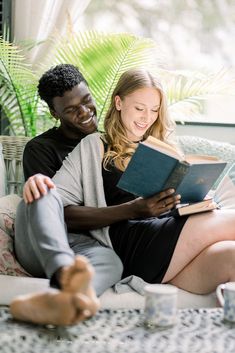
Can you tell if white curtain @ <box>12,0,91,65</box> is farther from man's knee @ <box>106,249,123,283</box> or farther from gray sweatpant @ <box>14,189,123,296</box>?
man's knee @ <box>106,249,123,283</box>

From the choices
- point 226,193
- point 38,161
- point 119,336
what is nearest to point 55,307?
point 119,336

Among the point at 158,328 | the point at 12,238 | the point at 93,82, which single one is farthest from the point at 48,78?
the point at 158,328

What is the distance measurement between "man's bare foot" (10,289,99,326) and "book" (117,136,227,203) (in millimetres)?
555

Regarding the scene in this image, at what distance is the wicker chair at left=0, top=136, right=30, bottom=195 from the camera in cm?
289

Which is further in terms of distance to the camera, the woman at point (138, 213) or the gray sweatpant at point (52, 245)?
the woman at point (138, 213)

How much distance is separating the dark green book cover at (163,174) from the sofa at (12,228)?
1.13 ft

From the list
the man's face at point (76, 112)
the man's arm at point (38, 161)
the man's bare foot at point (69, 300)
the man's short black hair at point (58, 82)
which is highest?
the man's short black hair at point (58, 82)

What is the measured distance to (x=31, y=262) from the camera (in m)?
2.05

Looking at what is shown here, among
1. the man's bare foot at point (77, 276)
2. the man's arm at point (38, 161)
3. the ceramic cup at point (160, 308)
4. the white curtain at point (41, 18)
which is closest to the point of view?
the man's bare foot at point (77, 276)

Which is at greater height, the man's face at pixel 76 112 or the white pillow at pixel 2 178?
the man's face at pixel 76 112

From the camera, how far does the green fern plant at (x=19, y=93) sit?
299 cm

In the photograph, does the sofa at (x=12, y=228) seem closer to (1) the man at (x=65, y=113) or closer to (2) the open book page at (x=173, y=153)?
(1) the man at (x=65, y=113)

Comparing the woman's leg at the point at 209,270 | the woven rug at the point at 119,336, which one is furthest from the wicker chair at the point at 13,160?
the woven rug at the point at 119,336

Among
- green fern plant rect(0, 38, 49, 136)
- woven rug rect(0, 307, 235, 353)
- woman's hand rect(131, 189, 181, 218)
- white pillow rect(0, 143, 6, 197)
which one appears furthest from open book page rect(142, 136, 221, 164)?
green fern plant rect(0, 38, 49, 136)
